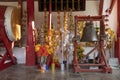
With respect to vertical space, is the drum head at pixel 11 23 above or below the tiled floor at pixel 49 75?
above

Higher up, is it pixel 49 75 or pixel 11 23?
pixel 11 23

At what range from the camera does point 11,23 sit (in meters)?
5.49

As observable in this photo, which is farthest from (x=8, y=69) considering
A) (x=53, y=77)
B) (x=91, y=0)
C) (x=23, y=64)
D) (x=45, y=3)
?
(x=91, y=0)

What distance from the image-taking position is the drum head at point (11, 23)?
5.43 metres

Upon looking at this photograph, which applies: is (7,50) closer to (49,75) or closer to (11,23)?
(11,23)

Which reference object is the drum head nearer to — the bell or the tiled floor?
the tiled floor

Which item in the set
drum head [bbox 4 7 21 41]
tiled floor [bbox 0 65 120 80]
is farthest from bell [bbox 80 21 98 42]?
drum head [bbox 4 7 21 41]

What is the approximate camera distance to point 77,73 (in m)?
4.82

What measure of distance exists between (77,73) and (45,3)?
8.85ft

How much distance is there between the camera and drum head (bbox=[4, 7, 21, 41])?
17.8 ft

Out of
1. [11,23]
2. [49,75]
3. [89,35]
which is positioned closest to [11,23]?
[11,23]

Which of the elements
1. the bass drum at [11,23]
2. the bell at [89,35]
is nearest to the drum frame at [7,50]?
the bass drum at [11,23]

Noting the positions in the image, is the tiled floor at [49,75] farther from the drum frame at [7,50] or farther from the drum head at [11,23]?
the drum head at [11,23]

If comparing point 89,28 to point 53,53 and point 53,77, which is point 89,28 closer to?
point 53,53
